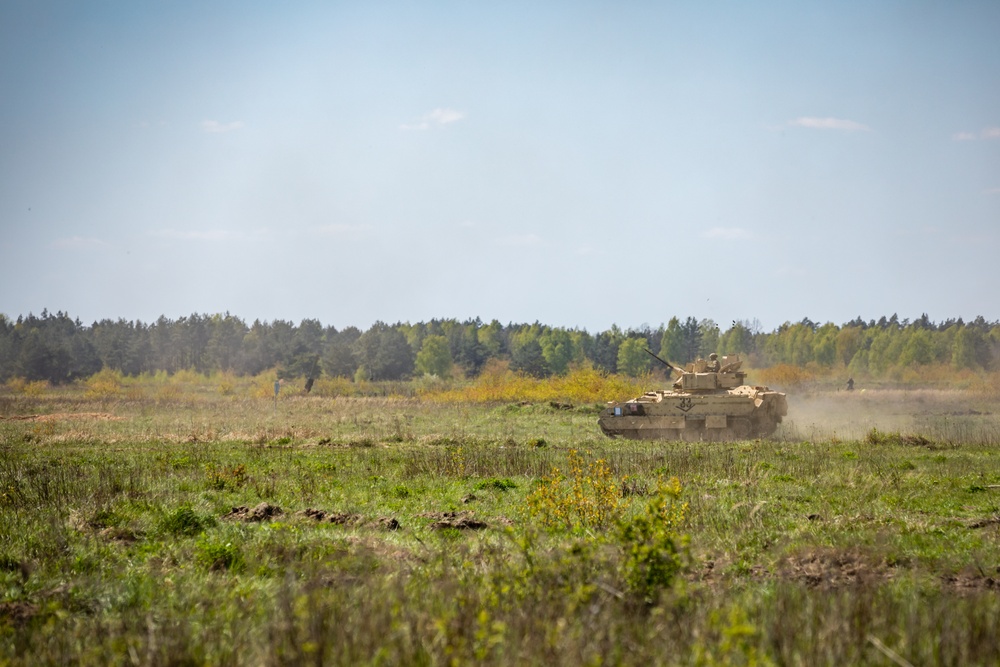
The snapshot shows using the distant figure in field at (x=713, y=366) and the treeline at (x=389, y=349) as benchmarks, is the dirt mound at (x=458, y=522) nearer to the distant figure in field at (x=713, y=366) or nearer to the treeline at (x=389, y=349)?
the distant figure in field at (x=713, y=366)

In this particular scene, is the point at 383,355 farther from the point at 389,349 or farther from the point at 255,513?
the point at 255,513

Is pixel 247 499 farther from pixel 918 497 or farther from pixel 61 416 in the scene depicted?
pixel 61 416

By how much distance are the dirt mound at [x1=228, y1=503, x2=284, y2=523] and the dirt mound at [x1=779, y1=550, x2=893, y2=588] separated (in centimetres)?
681

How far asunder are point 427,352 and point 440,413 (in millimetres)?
59378

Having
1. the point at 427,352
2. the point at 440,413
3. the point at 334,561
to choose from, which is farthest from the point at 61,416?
the point at 427,352

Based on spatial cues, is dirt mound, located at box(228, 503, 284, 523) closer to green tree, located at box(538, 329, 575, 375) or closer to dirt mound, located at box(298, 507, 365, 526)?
dirt mound, located at box(298, 507, 365, 526)

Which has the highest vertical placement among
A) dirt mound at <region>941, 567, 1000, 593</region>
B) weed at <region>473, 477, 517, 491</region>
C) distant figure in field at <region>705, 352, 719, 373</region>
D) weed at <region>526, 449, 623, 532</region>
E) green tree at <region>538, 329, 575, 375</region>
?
green tree at <region>538, 329, 575, 375</region>

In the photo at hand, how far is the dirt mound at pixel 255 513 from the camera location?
1215cm

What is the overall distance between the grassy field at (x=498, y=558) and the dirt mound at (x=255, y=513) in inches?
1.9

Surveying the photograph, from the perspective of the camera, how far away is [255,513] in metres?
12.3

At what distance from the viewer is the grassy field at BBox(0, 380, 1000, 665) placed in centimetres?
578

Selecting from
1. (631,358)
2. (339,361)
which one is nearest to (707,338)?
(631,358)

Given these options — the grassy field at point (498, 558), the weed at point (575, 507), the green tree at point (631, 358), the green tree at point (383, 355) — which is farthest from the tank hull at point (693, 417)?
the green tree at point (383, 355)

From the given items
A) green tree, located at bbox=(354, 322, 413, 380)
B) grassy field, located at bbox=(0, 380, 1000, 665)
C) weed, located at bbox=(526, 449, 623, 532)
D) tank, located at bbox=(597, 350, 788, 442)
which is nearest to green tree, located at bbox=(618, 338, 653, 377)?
green tree, located at bbox=(354, 322, 413, 380)
